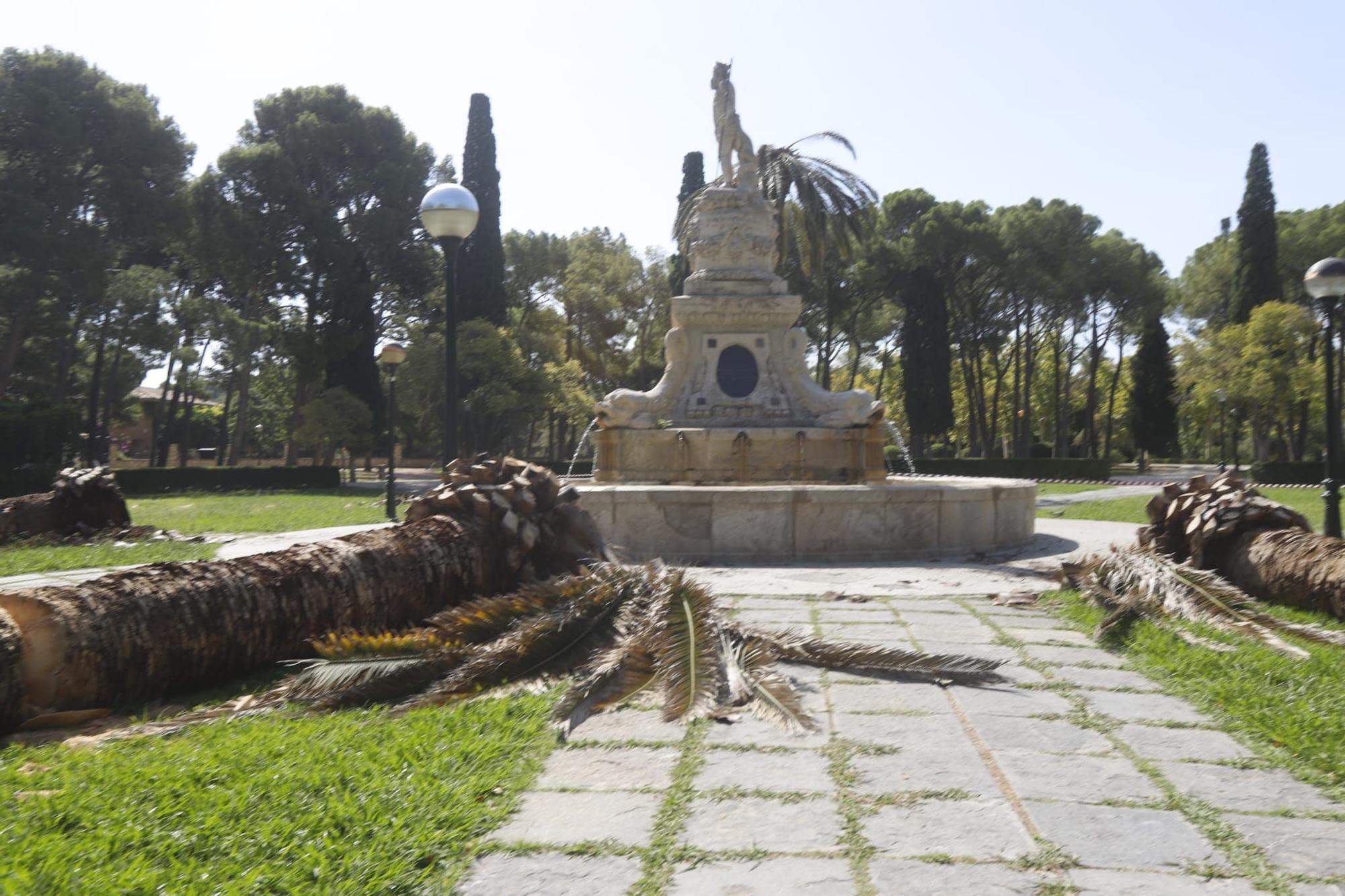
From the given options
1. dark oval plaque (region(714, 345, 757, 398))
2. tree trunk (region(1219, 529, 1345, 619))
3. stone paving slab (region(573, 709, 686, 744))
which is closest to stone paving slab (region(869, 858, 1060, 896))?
stone paving slab (region(573, 709, 686, 744))

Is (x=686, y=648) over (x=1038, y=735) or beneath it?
over

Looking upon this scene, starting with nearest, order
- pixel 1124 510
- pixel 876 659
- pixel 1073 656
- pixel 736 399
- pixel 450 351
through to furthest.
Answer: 1. pixel 876 659
2. pixel 1073 656
3. pixel 450 351
4. pixel 736 399
5. pixel 1124 510

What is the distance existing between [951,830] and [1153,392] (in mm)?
49455

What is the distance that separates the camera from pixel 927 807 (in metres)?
2.74

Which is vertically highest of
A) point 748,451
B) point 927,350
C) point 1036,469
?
point 927,350

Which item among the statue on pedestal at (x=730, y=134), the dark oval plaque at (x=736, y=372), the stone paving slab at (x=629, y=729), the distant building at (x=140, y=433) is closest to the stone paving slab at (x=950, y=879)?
the stone paving slab at (x=629, y=729)

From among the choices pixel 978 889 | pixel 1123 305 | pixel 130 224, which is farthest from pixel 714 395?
pixel 1123 305

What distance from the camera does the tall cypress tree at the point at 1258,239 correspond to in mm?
38156

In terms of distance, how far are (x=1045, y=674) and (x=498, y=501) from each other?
2.93 metres

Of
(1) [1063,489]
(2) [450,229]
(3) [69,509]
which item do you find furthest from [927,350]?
(2) [450,229]

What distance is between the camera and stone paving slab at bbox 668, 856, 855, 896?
2.24 meters

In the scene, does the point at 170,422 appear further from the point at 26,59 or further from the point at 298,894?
the point at 298,894

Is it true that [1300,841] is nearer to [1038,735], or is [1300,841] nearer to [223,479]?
[1038,735]

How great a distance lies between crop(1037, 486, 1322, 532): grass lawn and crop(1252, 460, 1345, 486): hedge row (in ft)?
30.9
